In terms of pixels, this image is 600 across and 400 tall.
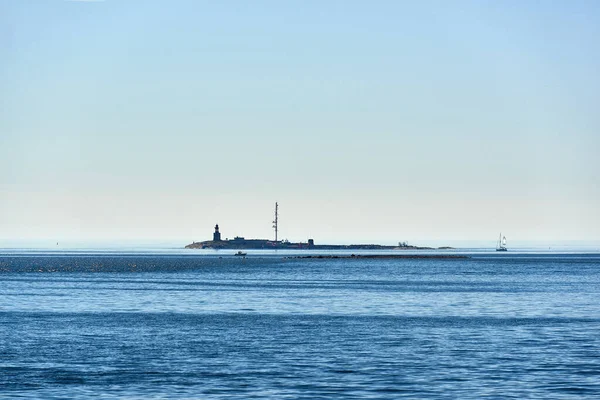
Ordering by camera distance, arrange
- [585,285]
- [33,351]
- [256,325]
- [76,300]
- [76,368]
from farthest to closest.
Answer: [585,285] < [76,300] < [256,325] < [33,351] < [76,368]

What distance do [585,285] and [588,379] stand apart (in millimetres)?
76741

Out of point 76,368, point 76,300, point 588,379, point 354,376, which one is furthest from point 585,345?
point 76,300

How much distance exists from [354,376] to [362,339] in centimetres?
1260

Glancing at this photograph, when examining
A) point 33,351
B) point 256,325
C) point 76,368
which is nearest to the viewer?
point 76,368

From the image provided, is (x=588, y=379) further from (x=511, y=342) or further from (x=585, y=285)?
(x=585, y=285)

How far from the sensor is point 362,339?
157 feet

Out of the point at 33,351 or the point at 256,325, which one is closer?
the point at 33,351

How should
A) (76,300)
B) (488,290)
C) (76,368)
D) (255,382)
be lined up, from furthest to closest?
(488,290) → (76,300) → (76,368) → (255,382)

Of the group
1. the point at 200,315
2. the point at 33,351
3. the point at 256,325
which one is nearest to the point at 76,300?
the point at 200,315

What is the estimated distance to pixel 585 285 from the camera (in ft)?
352

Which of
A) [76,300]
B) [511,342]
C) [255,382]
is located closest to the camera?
[255,382]

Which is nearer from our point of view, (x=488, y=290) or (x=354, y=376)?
(x=354, y=376)

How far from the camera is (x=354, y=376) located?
3534cm

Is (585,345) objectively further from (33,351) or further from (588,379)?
(33,351)
